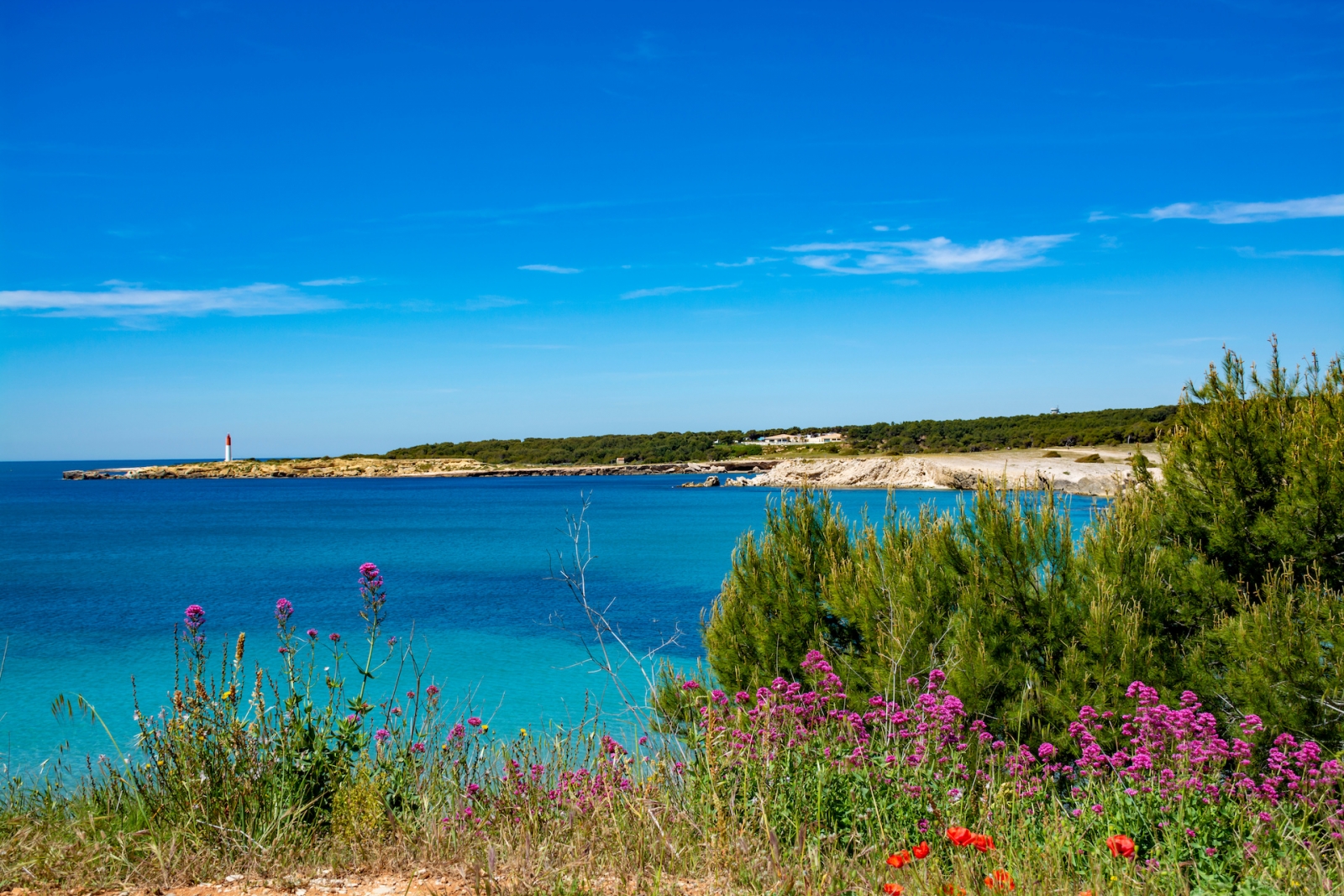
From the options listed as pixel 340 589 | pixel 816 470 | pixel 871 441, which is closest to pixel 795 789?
pixel 340 589

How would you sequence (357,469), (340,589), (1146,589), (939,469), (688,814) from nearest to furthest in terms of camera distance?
(688,814) → (1146,589) → (340,589) → (939,469) → (357,469)

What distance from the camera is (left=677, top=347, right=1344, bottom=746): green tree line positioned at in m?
7.25

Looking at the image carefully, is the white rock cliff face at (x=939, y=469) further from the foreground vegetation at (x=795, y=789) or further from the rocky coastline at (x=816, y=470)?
the foreground vegetation at (x=795, y=789)

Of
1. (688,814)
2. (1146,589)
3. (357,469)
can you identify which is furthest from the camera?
(357,469)

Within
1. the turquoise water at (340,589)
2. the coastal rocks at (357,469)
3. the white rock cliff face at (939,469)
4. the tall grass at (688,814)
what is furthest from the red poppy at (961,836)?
the coastal rocks at (357,469)

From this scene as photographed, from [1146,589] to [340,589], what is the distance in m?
27.2

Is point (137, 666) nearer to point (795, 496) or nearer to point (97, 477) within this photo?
point (795, 496)

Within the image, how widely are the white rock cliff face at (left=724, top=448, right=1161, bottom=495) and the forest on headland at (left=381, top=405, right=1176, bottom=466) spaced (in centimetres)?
576

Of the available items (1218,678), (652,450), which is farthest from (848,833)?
(652,450)

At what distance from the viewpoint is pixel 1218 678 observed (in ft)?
25.1

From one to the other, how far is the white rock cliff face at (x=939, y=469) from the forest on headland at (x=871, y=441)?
5.76 m

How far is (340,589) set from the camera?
29.7 metres

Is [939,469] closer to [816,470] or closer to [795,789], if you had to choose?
[816,470]

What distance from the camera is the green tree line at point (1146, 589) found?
7.25 meters
